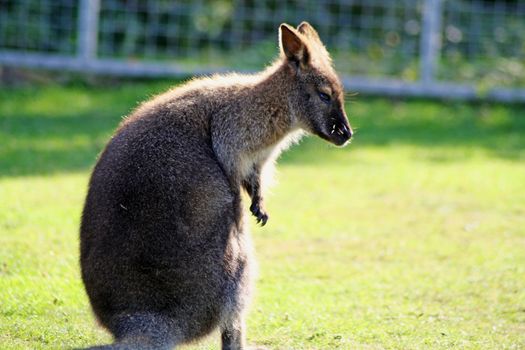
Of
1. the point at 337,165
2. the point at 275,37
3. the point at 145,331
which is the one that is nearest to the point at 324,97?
the point at 145,331

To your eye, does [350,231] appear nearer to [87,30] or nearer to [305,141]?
[305,141]

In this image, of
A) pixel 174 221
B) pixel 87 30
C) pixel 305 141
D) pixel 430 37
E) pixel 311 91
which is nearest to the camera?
pixel 174 221

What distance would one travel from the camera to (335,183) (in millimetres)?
9953

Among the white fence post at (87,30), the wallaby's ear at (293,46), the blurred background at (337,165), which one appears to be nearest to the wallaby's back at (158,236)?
the blurred background at (337,165)

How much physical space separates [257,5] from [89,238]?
9.81 meters

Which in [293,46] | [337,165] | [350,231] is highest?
[293,46]

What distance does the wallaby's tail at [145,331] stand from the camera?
16.2 ft

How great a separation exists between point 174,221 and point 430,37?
959 centimetres

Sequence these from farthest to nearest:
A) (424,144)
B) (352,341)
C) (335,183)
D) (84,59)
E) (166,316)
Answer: (84,59)
(424,144)
(335,183)
(352,341)
(166,316)

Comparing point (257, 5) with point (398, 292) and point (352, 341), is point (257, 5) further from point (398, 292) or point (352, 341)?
point (352, 341)

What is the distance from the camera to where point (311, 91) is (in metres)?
6.04

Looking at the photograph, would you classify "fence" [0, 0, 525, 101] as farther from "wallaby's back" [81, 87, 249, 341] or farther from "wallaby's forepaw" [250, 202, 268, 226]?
"wallaby's back" [81, 87, 249, 341]

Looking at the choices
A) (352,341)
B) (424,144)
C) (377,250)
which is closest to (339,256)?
(377,250)

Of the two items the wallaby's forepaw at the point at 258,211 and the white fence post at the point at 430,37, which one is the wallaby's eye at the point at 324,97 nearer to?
the wallaby's forepaw at the point at 258,211
